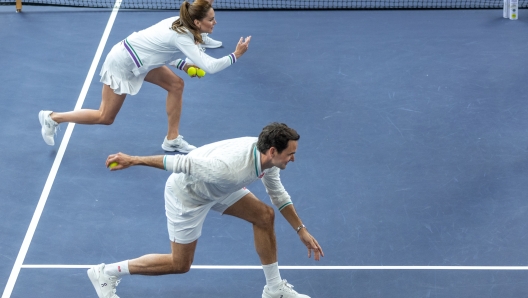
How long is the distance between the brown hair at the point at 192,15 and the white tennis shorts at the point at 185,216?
2.18 meters

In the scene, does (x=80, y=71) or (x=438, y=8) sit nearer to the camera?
(x=80, y=71)

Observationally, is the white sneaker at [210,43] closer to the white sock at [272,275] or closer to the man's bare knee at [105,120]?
the man's bare knee at [105,120]

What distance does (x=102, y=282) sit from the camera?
6043 millimetres

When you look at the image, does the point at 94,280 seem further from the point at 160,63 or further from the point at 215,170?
the point at 160,63

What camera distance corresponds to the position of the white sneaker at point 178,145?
319 inches

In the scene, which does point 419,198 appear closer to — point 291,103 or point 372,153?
point 372,153

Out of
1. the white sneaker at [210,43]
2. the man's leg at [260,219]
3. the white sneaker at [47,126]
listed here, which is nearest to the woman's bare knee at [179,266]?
the man's leg at [260,219]

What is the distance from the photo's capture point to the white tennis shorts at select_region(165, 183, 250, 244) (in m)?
5.63

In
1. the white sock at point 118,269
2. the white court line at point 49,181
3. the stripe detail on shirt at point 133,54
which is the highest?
the stripe detail on shirt at point 133,54

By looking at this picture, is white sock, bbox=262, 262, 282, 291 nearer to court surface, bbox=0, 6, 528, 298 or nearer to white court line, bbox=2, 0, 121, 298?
court surface, bbox=0, 6, 528, 298

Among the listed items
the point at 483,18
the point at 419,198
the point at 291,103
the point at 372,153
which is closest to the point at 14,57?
the point at 291,103

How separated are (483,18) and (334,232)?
5.42 meters

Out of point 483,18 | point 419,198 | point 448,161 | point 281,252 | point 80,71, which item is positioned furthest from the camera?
point 483,18

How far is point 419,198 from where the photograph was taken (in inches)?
292
